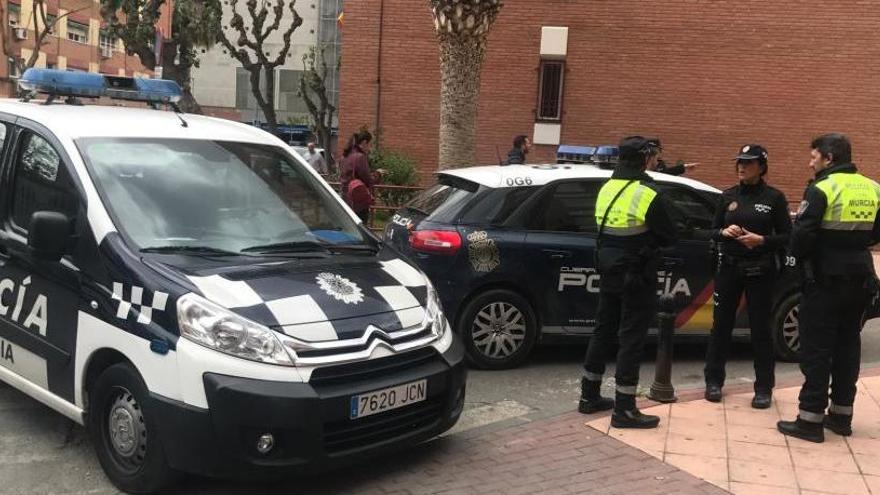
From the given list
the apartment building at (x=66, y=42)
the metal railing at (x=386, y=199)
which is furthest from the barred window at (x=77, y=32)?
the metal railing at (x=386, y=199)

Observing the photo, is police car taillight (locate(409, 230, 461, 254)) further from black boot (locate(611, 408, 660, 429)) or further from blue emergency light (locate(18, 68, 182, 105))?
blue emergency light (locate(18, 68, 182, 105))

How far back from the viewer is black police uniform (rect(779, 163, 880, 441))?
15.1ft

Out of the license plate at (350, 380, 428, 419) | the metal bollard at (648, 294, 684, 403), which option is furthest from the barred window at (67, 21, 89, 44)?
the license plate at (350, 380, 428, 419)

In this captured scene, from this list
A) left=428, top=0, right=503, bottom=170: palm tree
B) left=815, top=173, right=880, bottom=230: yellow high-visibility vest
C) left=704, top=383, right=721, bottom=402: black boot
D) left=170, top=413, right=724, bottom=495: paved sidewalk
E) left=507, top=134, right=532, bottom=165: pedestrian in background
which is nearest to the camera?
left=170, top=413, right=724, bottom=495: paved sidewalk

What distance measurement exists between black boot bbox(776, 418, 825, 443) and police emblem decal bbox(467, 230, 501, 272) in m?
2.43

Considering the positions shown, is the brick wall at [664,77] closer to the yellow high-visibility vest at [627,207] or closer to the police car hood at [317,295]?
the yellow high-visibility vest at [627,207]

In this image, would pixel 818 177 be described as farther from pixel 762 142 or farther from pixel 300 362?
pixel 762 142

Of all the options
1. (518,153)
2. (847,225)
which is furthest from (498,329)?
(518,153)

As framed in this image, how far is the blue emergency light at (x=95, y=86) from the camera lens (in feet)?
16.9

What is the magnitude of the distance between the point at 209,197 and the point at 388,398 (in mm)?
1601

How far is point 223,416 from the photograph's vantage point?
347 cm

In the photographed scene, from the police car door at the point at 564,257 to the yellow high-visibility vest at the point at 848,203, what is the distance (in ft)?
6.96

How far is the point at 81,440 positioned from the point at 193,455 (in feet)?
5.13

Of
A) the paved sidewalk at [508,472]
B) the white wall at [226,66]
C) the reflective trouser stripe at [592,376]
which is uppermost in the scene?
the white wall at [226,66]
